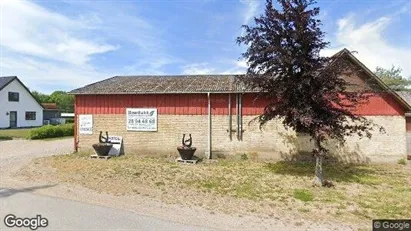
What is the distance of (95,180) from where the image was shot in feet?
30.1

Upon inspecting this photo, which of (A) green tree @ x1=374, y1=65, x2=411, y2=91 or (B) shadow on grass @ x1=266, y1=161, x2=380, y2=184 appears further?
(A) green tree @ x1=374, y1=65, x2=411, y2=91

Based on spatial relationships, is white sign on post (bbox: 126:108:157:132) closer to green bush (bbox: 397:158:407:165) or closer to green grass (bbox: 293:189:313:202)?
green grass (bbox: 293:189:313:202)

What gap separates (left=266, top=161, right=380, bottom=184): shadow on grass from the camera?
1002 centimetres

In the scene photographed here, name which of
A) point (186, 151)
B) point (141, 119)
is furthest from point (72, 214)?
point (141, 119)

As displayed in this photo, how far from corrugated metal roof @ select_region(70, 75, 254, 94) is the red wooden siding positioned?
0.27 meters

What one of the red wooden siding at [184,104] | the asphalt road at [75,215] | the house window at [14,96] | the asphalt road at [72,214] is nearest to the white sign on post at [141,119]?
the red wooden siding at [184,104]

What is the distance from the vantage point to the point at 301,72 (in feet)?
29.5

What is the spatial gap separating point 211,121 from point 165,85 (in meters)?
3.16

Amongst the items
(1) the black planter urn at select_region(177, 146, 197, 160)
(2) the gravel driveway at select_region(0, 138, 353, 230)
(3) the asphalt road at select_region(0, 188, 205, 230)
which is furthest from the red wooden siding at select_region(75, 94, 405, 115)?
(3) the asphalt road at select_region(0, 188, 205, 230)

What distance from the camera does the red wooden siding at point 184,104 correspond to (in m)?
12.9

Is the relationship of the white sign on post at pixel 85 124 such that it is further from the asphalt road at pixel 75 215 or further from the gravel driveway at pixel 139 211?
the asphalt road at pixel 75 215

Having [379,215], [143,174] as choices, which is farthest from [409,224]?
[143,174]

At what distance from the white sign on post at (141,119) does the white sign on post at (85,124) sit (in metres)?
1.90

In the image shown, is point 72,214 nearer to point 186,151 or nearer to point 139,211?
point 139,211
